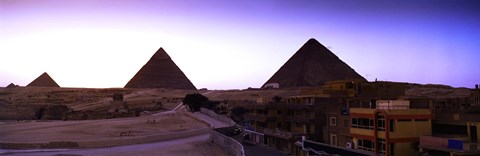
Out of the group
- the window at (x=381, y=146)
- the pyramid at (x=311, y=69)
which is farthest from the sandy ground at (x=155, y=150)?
the pyramid at (x=311, y=69)

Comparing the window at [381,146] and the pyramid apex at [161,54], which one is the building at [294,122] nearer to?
the window at [381,146]

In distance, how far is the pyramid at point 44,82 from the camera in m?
167

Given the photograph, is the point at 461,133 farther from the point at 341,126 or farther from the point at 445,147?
the point at 341,126

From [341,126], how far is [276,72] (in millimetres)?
95576

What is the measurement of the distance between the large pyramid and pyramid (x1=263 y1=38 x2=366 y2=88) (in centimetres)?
4303

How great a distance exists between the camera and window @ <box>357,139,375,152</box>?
2373 cm

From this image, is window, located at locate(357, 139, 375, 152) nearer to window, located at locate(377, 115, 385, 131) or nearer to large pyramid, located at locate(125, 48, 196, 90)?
window, located at locate(377, 115, 385, 131)

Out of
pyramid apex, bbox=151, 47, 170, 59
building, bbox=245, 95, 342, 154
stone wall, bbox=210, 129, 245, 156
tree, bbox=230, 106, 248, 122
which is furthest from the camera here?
pyramid apex, bbox=151, 47, 170, 59

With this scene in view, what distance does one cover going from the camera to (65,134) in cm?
3691

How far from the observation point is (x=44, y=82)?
16862cm

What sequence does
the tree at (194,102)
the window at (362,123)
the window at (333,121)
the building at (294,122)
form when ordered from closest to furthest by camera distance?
the window at (362,123)
the window at (333,121)
the building at (294,122)
the tree at (194,102)

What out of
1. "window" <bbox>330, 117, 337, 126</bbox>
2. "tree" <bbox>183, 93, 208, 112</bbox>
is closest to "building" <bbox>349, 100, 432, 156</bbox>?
"window" <bbox>330, 117, 337, 126</bbox>

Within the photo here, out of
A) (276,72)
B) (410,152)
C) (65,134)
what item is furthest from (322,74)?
(410,152)

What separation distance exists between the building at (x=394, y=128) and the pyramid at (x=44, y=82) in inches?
6254
